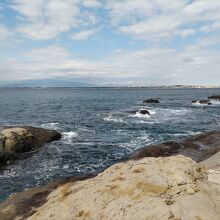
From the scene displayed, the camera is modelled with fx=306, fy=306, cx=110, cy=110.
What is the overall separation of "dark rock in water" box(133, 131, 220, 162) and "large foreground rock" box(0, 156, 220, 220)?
14401 millimetres

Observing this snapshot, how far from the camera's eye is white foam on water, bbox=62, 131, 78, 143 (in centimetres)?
3722

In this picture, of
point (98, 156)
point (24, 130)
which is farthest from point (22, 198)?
point (24, 130)

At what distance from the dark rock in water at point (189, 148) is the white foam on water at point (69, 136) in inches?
446

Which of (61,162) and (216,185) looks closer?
(216,185)

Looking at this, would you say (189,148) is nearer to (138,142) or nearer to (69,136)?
(138,142)

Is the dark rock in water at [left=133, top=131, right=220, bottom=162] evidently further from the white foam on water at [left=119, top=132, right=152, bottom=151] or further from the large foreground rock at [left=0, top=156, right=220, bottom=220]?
the large foreground rock at [left=0, top=156, right=220, bottom=220]

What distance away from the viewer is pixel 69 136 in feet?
131

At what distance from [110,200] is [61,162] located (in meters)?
18.7

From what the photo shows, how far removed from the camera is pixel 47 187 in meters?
16.4

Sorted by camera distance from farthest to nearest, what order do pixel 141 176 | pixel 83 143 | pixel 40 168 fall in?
1. pixel 83 143
2. pixel 40 168
3. pixel 141 176

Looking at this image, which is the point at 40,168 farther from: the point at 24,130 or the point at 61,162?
the point at 24,130

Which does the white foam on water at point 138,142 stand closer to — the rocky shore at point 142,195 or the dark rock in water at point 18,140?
the dark rock in water at point 18,140

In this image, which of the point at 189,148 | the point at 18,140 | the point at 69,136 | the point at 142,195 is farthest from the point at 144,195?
the point at 69,136

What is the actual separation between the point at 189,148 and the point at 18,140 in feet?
55.1
